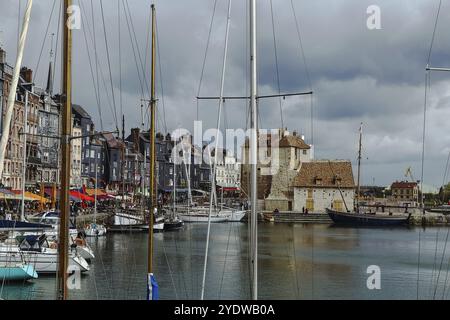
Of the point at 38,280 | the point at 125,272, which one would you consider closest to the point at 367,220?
the point at 125,272

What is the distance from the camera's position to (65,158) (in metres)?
11.0

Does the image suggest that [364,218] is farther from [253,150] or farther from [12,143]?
[253,150]

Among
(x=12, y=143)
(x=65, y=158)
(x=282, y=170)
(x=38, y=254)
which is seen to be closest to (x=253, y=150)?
(x=65, y=158)

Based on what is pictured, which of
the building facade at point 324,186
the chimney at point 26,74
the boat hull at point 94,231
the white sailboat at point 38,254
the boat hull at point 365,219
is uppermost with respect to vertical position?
the chimney at point 26,74

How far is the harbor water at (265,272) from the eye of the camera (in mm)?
30094

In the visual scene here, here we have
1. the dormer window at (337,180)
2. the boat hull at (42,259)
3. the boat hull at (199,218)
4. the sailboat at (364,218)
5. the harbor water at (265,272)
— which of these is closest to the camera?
the harbor water at (265,272)

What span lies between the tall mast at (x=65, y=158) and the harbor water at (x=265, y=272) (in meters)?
10.4

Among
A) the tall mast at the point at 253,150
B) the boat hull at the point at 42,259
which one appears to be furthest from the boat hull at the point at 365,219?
the tall mast at the point at 253,150

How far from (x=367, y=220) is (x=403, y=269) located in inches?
2499

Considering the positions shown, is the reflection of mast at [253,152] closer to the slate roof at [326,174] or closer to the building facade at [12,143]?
the building facade at [12,143]

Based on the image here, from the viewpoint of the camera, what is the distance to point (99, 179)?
375 ft

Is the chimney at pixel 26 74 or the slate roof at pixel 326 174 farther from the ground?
the chimney at pixel 26 74

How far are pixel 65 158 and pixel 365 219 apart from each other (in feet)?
327
